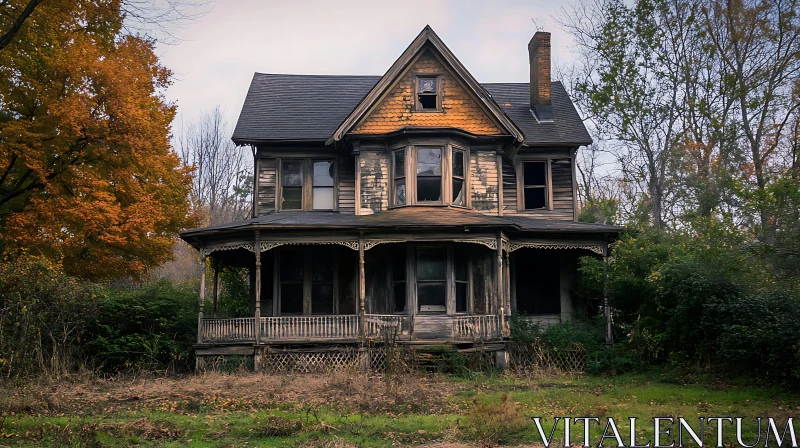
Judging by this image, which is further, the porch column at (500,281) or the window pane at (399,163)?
the window pane at (399,163)

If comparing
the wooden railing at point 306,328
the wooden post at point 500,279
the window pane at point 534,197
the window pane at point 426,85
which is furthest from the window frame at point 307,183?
the window pane at point 534,197

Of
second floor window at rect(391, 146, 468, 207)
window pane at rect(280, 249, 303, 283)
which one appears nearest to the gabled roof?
second floor window at rect(391, 146, 468, 207)

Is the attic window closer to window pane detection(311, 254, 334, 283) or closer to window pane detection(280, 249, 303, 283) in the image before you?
window pane detection(311, 254, 334, 283)

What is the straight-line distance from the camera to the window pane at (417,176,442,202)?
2223 cm

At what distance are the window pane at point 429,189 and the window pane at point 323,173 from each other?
10.6ft

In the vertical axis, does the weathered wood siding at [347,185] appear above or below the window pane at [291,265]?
above

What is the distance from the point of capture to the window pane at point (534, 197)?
82.1 feet

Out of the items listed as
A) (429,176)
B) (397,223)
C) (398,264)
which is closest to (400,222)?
(397,223)

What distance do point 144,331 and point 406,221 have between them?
26.0ft

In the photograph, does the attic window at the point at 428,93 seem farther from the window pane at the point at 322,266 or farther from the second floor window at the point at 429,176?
the window pane at the point at 322,266

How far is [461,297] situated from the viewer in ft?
72.1

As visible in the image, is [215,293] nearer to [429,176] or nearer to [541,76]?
[429,176]

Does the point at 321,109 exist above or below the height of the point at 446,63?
below

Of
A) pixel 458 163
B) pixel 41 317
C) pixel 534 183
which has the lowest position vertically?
pixel 41 317
